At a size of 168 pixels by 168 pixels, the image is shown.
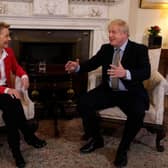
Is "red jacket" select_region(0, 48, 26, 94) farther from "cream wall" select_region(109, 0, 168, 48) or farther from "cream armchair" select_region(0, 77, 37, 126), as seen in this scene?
"cream wall" select_region(109, 0, 168, 48)

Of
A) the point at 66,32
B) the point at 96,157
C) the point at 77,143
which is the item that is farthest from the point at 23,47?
the point at 96,157

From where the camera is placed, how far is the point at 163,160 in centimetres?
244

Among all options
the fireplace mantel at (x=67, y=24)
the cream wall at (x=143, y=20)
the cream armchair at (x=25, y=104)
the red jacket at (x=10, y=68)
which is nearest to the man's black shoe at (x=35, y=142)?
the cream armchair at (x=25, y=104)

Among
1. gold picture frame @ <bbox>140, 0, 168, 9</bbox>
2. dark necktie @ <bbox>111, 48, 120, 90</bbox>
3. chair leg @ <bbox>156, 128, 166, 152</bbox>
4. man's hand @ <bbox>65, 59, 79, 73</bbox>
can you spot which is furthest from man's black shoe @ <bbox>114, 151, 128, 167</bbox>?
gold picture frame @ <bbox>140, 0, 168, 9</bbox>

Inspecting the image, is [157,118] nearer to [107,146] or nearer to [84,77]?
[107,146]

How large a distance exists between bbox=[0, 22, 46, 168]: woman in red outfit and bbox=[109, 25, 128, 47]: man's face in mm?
799

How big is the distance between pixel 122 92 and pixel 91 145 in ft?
1.72

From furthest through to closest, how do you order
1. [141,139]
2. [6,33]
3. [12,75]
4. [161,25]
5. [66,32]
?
[161,25] → [66,32] → [141,139] → [12,75] → [6,33]

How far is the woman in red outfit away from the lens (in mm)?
2221

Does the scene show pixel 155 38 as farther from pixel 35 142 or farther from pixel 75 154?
pixel 35 142

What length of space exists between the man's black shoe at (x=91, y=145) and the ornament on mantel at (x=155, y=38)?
178 cm

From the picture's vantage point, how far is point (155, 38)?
3.85 m

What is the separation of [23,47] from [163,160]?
82.3 inches

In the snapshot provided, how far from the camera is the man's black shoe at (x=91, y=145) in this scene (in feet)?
8.25
